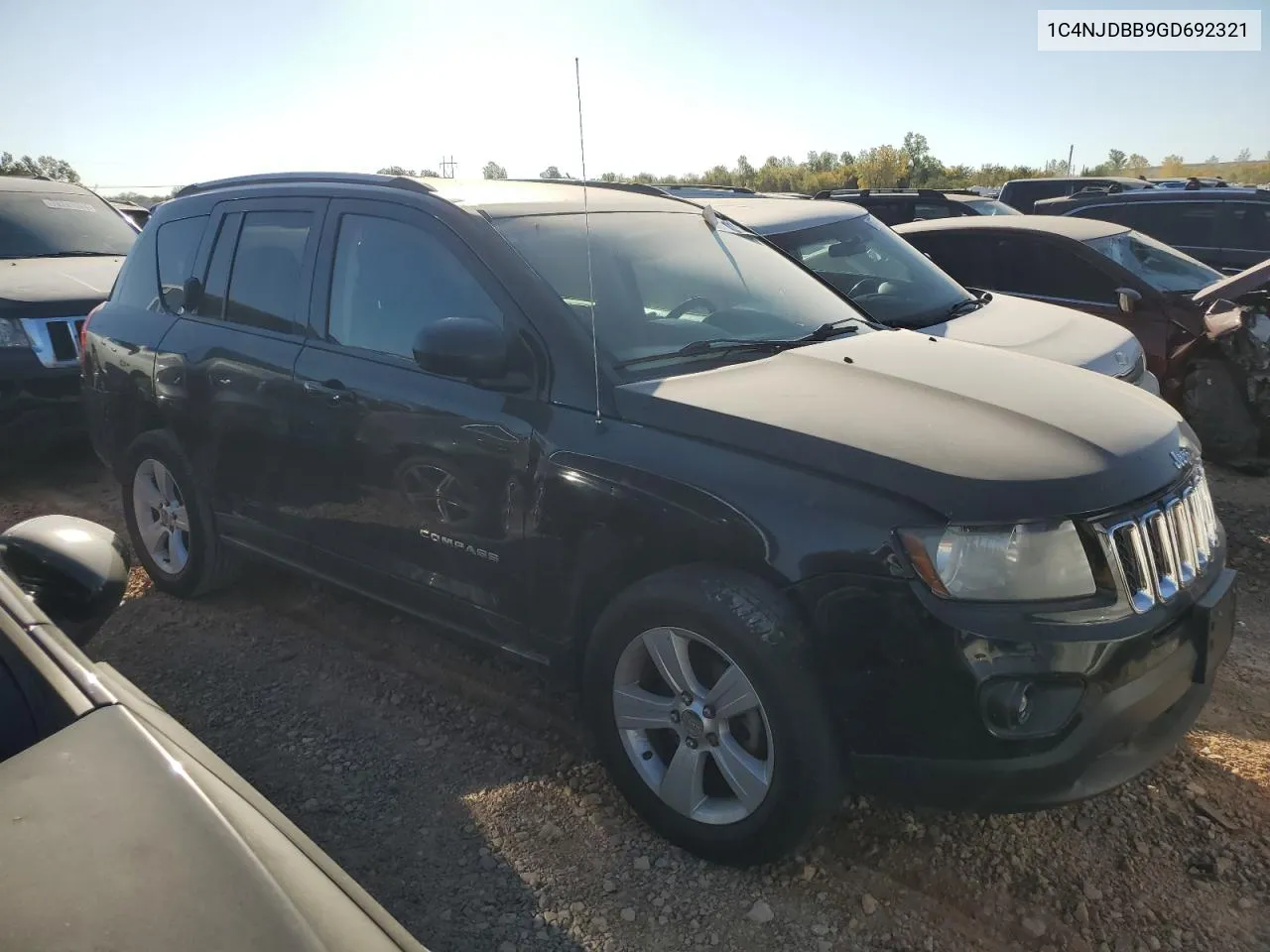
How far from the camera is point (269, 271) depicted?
154 inches

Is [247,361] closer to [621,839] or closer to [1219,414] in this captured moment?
[621,839]

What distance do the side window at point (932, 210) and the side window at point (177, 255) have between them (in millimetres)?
9620

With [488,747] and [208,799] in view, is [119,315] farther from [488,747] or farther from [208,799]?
[208,799]

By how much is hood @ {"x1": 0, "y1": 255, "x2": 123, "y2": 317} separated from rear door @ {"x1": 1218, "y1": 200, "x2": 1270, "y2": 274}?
9988 millimetres

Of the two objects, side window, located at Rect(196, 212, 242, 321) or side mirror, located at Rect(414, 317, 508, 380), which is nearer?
side mirror, located at Rect(414, 317, 508, 380)

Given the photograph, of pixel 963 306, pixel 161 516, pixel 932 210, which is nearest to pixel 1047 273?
pixel 963 306

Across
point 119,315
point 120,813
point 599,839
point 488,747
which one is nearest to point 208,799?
point 120,813

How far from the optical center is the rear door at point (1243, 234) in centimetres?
944

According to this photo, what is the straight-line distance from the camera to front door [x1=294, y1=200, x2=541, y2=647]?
3.03 metres

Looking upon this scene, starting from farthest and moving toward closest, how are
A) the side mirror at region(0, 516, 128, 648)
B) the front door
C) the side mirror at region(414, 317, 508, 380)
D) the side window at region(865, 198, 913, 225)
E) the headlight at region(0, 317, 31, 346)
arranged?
the side window at region(865, 198, 913, 225)
the headlight at region(0, 317, 31, 346)
the front door
the side mirror at region(414, 317, 508, 380)
the side mirror at region(0, 516, 128, 648)

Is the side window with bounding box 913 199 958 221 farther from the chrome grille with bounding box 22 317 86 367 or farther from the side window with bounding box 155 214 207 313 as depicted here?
the side window with bounding box 155 214 207 313

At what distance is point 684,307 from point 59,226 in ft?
20.8

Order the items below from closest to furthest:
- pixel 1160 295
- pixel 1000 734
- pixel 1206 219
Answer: pixel 1000 734
pixel 1160 295
pixel 1206 219

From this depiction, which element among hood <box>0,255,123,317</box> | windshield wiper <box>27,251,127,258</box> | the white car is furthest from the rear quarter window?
windshield wiper <box>27,251,127,258</box>
